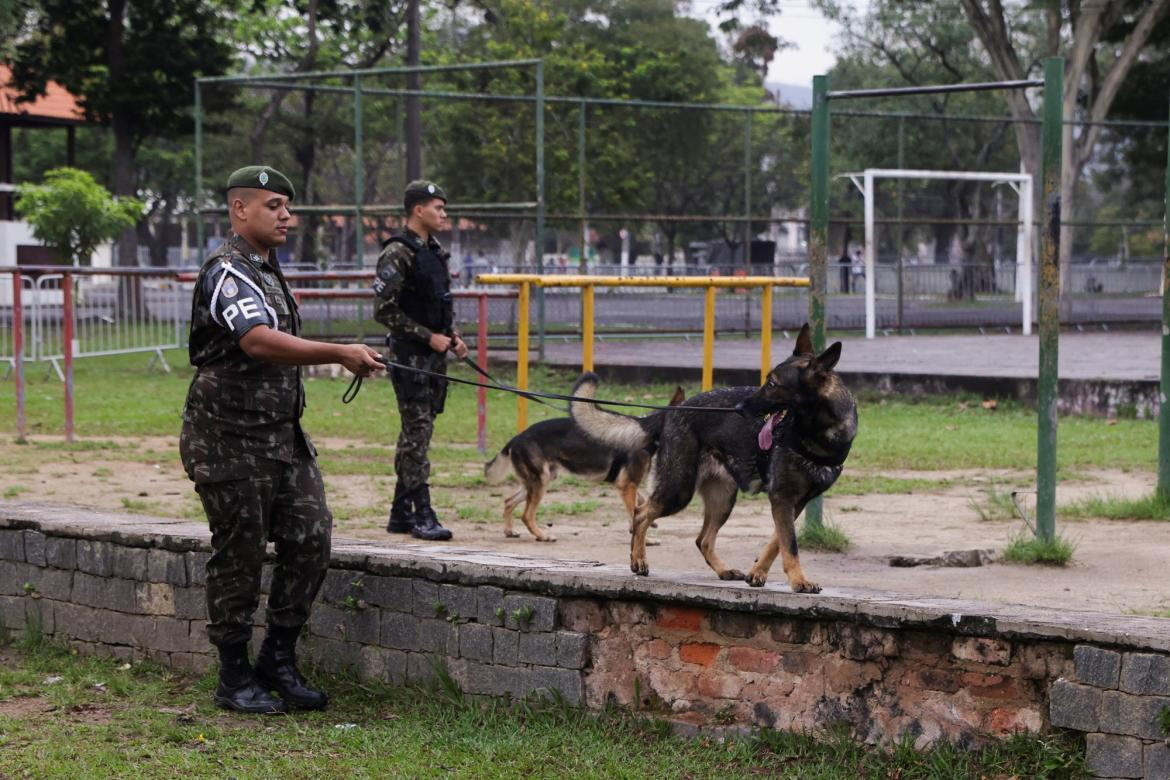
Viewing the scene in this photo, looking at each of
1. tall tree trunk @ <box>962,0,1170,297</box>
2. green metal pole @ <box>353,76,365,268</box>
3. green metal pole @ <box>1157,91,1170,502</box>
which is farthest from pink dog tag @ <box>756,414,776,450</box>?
tall tree trunk @ <box>962,0,1170,297</box>

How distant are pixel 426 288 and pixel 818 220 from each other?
208 centimetres

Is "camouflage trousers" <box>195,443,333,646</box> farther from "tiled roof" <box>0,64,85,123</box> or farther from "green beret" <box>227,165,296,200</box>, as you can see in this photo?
"tiled roof" <box>0,64,85,123</box>

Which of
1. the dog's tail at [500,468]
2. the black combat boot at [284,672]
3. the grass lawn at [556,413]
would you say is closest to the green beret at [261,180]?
the black combat boot at [284,672]

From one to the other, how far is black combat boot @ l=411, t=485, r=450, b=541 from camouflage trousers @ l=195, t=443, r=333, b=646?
2122 mm

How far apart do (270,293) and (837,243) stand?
22934 mm

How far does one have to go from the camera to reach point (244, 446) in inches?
212

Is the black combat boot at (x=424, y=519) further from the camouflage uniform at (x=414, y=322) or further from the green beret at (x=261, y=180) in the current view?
the green beret at (x=261, y=180)

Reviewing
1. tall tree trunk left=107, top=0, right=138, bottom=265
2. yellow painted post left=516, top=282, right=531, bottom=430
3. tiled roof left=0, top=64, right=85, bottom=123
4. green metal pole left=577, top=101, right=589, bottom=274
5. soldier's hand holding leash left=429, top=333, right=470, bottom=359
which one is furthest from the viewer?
tiled roof left=0, top=64, right=85, bottom=123

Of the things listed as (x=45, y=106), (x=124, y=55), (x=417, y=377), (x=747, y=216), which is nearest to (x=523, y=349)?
(x=417, y=377)

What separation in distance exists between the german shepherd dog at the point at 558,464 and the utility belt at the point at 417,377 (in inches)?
21.1

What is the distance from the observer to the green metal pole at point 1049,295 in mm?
6926

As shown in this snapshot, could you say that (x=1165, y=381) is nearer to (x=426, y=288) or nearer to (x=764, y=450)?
(x=764, y=450)

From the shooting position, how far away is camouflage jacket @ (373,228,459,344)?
7.81m

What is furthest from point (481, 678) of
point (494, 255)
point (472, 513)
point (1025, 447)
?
point (494, 255)
